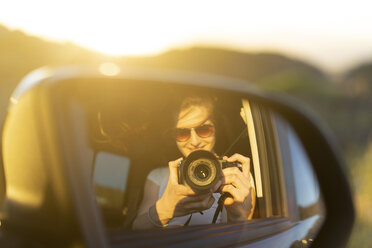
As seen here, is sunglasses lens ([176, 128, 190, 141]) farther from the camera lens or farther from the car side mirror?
the camera lens

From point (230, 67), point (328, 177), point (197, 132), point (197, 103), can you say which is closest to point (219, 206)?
point (197, 132)

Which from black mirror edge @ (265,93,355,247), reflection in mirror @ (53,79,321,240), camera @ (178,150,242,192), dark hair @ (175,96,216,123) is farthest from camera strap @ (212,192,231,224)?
black mirror edge @ (265,93,355,247)

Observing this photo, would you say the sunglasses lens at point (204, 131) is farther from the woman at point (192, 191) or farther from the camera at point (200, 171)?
the camera at point (200, 171)

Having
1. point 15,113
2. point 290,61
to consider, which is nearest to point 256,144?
point 15,113

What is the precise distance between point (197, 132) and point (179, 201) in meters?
0.45

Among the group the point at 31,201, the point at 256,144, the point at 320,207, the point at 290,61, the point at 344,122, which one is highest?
the point at 290,61

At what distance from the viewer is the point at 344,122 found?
25422 millimetres

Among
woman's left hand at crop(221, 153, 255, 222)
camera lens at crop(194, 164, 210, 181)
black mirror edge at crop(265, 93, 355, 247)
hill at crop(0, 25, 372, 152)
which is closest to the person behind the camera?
camera lens at crop(194, 164, 210, 181)

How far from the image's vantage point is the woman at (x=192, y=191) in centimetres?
209

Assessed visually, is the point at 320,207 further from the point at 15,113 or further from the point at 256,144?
the point at 15,113

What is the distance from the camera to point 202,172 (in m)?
2.03

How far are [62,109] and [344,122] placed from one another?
83.1ft

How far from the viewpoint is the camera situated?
205 cm

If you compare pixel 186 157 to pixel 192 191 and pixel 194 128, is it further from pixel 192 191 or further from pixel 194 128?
pixel 194 128
